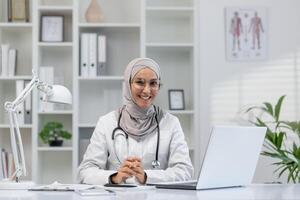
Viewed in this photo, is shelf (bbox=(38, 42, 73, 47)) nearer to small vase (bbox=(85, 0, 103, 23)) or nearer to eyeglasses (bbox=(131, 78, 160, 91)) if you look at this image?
small vase (bbox=(85, 0, 103, 23))

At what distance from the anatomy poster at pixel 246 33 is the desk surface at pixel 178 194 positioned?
2.40 metres

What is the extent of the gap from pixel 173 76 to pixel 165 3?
593mm

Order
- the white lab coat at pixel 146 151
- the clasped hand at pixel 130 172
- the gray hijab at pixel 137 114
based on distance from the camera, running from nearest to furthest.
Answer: the clasped hand at pixel 130 172 → the white lab coat at pixel 146 151 → the gray hijab at pixel 137 114

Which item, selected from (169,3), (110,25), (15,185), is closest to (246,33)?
(169,3)

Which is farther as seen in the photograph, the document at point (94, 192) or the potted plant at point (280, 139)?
the potted plant at point (280, 139)

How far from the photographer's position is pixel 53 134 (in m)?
4.60

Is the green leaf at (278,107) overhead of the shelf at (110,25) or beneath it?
beneath

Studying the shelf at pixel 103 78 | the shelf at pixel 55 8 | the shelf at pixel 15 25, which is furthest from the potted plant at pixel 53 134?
the shelf at pixel 55 8

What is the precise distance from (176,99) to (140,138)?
1.47 meters

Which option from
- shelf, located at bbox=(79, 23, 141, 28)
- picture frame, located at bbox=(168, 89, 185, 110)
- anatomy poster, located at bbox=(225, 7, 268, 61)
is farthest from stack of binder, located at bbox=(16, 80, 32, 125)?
anatomy poster, located at bbox=(225, 7, 268, 61)

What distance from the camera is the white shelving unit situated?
465 cm

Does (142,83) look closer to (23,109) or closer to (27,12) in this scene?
(23,109)

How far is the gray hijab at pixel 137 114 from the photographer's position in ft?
11.0

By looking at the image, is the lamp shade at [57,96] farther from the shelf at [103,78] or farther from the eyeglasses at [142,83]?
the shelf at [103,78]
